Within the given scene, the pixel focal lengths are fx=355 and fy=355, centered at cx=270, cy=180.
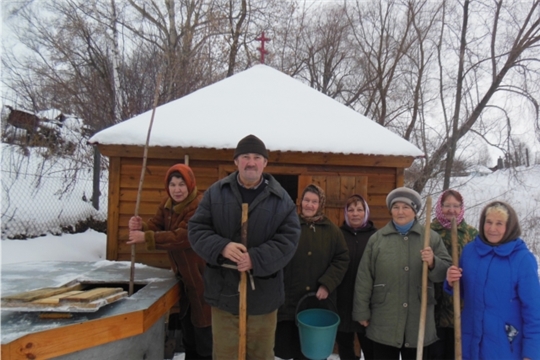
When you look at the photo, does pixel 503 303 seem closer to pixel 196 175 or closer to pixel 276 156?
pixel 276 156

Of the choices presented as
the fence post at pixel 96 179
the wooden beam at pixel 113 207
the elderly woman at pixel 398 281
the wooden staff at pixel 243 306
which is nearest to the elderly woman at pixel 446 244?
the elderly woman at pixel 398 281

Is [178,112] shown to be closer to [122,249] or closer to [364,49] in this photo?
[122,249]

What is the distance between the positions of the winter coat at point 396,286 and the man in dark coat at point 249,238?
0.71 meters

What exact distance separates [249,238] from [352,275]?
1.22 m

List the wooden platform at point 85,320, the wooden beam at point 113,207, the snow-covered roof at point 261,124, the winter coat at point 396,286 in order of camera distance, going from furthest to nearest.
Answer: the wooden beam at point 113,207 → the snow-covered roof at point 261,124 → the winter coat at point 396,286 → the wooden platform at point 85,320

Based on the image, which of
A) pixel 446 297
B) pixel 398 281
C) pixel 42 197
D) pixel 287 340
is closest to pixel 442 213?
pixel 446 297

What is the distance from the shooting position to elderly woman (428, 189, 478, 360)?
9.30 ft

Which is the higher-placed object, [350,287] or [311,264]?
[311,264]

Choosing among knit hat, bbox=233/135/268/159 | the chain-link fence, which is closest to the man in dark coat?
knit hat, bbox=233/135/268/159

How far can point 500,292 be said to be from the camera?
7.43 feet

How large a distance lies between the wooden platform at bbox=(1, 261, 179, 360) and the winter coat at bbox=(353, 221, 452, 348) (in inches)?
61.7

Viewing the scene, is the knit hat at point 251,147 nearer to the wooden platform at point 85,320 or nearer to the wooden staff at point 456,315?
the wooden platform at point 85,320

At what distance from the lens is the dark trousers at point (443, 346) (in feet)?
9.78

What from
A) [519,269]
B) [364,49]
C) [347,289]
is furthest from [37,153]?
[364,49]
